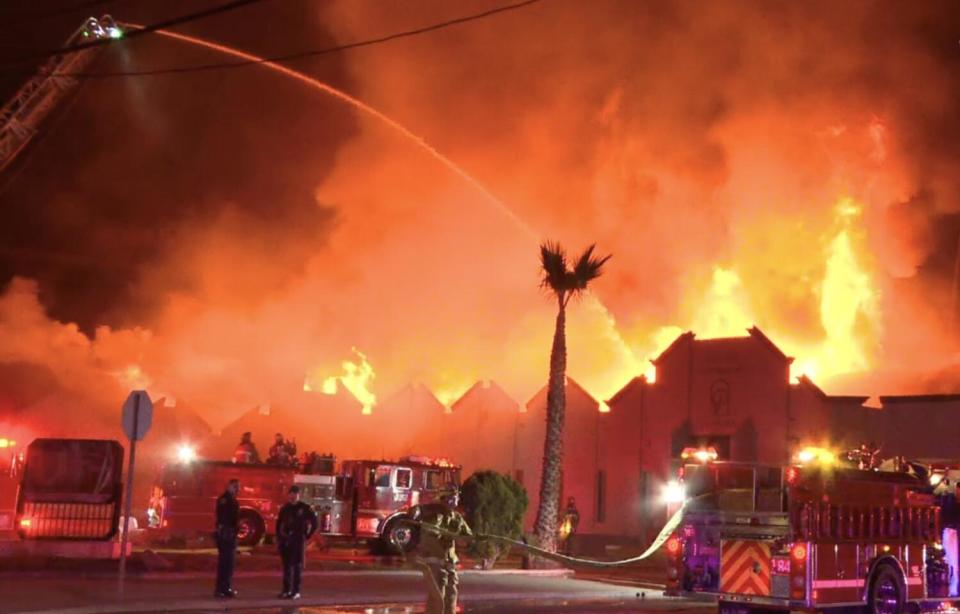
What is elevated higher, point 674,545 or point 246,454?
point 246,454

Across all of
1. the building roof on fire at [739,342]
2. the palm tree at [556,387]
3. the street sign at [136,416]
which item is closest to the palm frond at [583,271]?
the palm tree at [556,387]

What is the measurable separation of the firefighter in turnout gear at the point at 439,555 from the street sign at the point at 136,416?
5.12 meters

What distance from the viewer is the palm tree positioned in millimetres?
26109

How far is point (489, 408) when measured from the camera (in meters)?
42.1

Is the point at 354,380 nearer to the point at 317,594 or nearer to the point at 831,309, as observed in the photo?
the point at 831,309

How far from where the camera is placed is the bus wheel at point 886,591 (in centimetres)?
1513

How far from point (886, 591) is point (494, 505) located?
1074 centimetres

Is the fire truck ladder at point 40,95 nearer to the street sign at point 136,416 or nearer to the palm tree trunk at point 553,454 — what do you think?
the palm tree trunk at point 553,454

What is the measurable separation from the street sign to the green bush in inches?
419

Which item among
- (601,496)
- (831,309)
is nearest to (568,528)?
(601,496)

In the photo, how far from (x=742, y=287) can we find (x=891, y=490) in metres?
32.7

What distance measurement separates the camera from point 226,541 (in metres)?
16.0

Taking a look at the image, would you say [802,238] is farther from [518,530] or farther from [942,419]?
[518,530]

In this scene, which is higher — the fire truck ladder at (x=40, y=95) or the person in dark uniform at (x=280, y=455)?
the fire truck ladder at (x=40, y=95)
